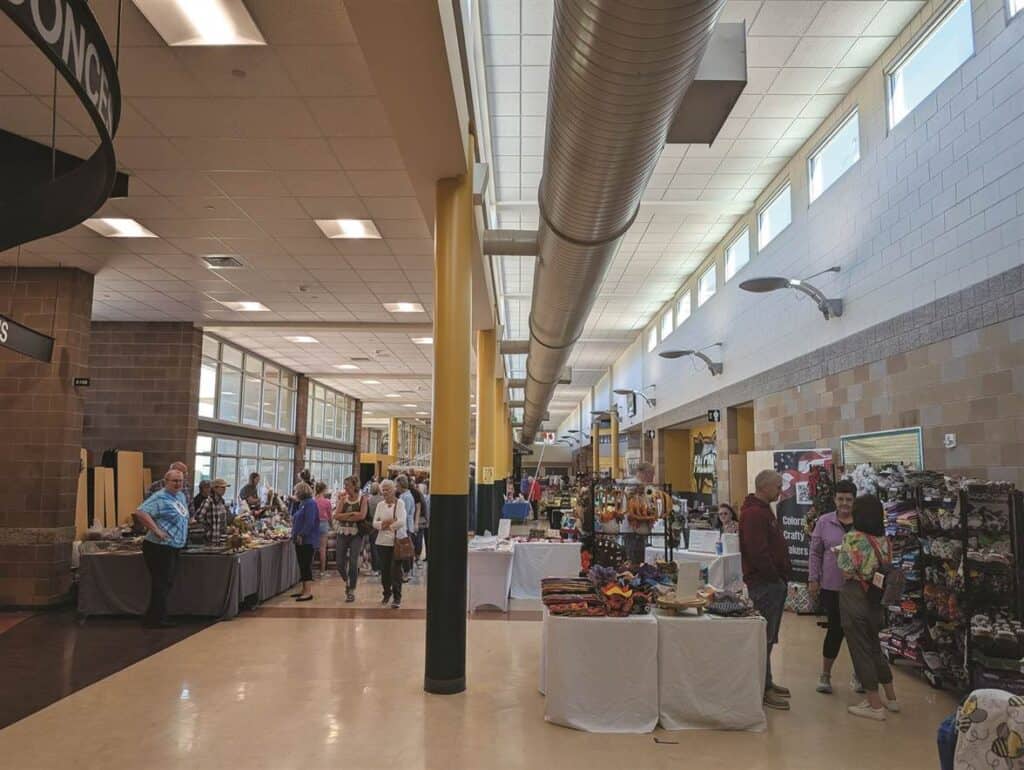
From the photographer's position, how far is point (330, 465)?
24.7 metres

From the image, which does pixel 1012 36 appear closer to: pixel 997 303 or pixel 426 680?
pixel 997 303

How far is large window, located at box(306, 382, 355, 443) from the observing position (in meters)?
21.8

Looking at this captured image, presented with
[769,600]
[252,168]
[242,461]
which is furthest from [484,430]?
[769,600]

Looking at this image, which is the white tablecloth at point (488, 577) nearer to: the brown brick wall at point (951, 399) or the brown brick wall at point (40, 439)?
the brown brick wall at point (951, 399)

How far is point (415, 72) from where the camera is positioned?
164 inches

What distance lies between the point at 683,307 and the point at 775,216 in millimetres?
5194

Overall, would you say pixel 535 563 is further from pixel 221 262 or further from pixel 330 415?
pixel 330 415

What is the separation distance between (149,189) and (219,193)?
61 centimetres

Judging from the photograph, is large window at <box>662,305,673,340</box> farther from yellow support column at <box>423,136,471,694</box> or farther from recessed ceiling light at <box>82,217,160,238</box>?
recessed ceiling light at <box>82,217,160,238</box>

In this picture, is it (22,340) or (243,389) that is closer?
(22,340)

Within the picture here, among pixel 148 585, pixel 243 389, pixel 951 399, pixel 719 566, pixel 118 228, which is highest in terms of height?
pixel 118 228

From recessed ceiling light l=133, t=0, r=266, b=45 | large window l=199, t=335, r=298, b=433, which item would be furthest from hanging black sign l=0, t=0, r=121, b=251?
large window l=199, t=335, r=298, b=433

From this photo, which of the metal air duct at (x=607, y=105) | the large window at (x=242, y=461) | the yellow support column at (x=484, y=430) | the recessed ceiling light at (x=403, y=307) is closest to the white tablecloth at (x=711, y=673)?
the metal air duct at (x=607, y=105)

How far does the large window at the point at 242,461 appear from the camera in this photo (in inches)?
563
